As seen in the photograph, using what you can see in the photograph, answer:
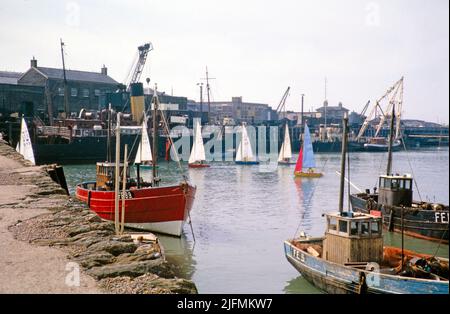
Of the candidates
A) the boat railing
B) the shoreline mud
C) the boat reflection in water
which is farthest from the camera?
the boat railing

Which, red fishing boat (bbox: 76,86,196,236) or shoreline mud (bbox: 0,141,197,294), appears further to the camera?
red fishing boat (bbox: 76,86,196,236)

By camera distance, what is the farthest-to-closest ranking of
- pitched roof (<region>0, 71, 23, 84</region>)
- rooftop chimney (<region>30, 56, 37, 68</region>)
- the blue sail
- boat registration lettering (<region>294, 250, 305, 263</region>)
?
1. pitched roof (<region>0, 71, 23, 84</region>)
2. rooftop chimney (<region>30, 56, 37, 68</region>)
3. the blue sail
4. boat registration lettering (<region>294, 250, 305, 263</region>)

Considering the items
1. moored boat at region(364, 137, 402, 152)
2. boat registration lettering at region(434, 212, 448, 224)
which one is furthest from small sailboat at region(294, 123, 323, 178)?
moored boat at region(364, 137, 402, 152)

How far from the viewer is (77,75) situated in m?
100

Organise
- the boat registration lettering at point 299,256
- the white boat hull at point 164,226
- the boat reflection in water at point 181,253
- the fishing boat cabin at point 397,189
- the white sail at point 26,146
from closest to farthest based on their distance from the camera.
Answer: the boat registration lettering at point 299,256 → the boat reflection in water at point 181,253 → the white boat hull at point 164,226 → the fishing boat cabin at point 397,189 → the white sail at point 26,146

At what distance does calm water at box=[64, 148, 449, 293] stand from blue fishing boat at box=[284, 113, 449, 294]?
4.44ft

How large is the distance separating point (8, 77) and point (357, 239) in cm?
10412

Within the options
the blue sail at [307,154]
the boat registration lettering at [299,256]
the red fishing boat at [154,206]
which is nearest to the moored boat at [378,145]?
the blue sail at [307,154]

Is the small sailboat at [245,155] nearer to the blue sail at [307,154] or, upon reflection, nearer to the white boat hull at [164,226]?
the blue sail at [307,154]

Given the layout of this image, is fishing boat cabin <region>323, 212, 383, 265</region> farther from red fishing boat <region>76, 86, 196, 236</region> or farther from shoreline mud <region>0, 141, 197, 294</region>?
red fishing boat <region>76, 86, 196, 236</region>

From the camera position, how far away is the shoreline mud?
9250 mm

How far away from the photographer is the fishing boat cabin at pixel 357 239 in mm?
17375

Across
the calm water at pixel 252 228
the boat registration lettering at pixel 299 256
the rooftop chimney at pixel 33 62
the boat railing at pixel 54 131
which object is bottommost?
the calm water at pixel 252 228
